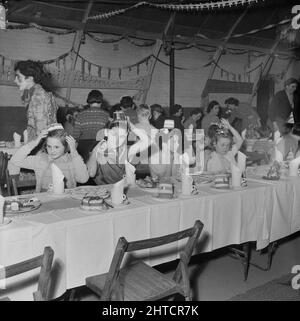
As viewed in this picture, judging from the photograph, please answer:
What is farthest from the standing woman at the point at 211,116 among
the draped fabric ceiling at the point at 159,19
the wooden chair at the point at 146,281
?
the wooden chair at the point at 146,281

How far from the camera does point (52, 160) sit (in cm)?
317

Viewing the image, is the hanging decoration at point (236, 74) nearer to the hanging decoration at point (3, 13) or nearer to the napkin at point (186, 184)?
the hanging decoration at point (3, 13)

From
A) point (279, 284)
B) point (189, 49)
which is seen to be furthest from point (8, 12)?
point (279, 284)

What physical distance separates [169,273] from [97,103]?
225 centimetres

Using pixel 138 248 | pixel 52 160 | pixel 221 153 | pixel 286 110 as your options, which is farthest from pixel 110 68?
pixel 138 248

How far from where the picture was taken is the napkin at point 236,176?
3.09m

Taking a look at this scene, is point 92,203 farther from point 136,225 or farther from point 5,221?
point 5,221

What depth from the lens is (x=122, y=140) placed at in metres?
3.54

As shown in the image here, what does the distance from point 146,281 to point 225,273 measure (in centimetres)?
136

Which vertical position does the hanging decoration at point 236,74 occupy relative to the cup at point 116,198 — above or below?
above

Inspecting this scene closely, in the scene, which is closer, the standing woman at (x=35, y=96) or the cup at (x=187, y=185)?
the cup at (x=187, y=185)

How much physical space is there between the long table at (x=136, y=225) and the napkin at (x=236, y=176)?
0.09 metres

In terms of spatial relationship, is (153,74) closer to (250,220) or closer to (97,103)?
(97,103)

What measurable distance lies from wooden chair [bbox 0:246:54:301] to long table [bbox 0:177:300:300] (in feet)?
1.36
